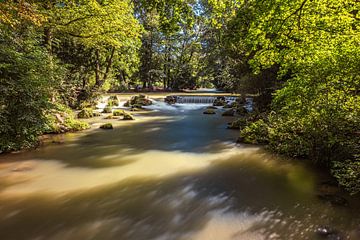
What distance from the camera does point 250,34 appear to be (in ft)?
20.5

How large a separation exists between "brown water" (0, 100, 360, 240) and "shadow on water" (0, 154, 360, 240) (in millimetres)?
16

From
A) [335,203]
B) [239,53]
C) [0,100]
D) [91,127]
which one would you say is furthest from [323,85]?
A: [239,53]

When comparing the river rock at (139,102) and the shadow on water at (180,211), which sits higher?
the river rock at (139,102)

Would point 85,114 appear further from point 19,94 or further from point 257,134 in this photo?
point 257,134

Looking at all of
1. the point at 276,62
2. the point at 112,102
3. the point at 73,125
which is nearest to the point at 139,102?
the point at 112,102

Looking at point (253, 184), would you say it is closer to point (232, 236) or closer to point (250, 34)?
point (232, 236)

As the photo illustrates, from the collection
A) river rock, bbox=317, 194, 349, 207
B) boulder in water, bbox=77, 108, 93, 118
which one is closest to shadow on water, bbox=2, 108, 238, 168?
boulder in water, bbox=77, 108, 93, 118

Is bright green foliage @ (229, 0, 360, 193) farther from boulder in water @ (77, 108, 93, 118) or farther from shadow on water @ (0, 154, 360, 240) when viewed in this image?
boulder in water @ (77, 108, 93, 118)

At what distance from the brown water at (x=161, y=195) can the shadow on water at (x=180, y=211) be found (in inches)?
0.6

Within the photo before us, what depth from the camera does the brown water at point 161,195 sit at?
4.43 meters

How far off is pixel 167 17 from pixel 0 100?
16.3ft

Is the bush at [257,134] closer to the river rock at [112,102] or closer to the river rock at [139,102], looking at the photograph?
the river rock at [139,102]

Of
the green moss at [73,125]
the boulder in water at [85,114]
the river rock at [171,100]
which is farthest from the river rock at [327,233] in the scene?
the river rock at [171,100]

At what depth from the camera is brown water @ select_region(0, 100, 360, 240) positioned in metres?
4.43
